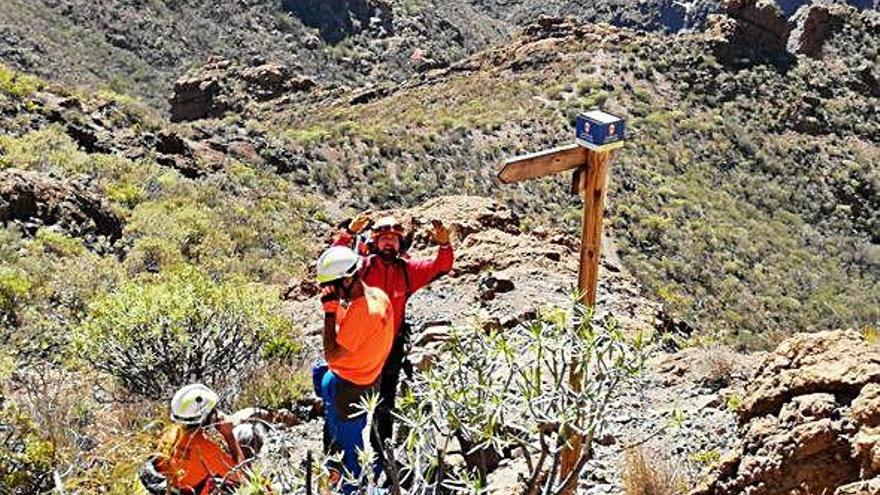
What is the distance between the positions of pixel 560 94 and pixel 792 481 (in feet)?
79.6

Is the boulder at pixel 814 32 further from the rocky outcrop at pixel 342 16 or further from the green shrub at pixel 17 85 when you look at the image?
the rocky outcrop at pixel 342 16

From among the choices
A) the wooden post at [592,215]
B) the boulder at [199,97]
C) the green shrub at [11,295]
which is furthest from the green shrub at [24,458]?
the boulder at [199,97]

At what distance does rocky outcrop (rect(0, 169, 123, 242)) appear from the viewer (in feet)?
34.6

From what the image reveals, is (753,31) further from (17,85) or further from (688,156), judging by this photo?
(17,85)

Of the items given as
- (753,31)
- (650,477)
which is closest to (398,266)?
(650,477)

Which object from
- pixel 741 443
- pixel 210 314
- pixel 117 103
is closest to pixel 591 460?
pixel 741 443

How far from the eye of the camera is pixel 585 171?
4277mm

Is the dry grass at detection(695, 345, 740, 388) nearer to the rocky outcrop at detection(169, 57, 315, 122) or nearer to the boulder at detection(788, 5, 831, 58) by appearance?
the boulder at detection(788, 5, 831, 58)

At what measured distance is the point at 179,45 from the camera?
149ft

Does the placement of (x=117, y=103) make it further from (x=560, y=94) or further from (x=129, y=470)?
(x=129, y=470)

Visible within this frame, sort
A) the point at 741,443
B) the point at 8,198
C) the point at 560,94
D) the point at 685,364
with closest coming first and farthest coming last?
the point at 741,443, the point at 685,364, the point at 8,198, the point at 560,94

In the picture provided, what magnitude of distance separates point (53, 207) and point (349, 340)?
813 cm

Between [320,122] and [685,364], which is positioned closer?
[685,364]

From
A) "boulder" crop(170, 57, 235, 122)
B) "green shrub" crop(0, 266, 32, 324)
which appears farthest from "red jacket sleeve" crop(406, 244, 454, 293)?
"boulder" crop(170, 57, 235, 122)
